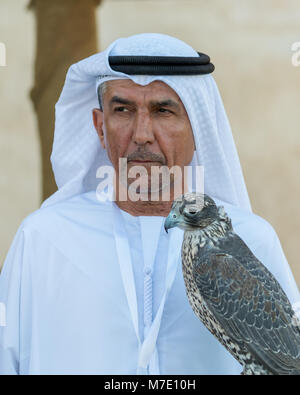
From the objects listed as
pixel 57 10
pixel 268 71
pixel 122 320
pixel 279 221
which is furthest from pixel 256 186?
pixel 122 320

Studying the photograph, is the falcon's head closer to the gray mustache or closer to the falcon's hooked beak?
the falcon's hooked beak

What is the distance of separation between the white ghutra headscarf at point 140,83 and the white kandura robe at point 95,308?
0.31 metres

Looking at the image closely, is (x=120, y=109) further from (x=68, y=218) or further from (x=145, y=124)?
(x=68, y=218)

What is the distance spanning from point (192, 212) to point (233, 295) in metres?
0.30

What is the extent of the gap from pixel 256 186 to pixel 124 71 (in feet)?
5.74

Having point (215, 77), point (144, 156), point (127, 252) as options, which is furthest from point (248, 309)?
point (215, 77)

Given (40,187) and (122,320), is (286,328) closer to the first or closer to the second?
(122,320)

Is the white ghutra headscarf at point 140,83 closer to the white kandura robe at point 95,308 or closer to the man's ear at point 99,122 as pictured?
the man's ear at point 99,122

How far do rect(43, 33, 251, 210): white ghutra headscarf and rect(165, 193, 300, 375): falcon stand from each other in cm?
66

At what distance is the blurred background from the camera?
16.0 feet

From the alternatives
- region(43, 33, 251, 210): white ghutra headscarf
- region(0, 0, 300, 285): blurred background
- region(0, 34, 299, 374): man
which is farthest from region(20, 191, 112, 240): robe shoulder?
region(0, 0, 300, 285): blurred background

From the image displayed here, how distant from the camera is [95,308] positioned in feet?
11.0

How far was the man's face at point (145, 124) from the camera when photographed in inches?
132

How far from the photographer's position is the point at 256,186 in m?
4.95
